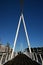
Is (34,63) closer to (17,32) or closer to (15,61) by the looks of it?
(15,61)

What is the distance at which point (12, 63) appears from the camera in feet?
27.4

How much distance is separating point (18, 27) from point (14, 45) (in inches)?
116

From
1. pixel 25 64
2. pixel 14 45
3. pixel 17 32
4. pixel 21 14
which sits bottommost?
pixel 25 64

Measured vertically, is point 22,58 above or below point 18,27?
below

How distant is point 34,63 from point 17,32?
58.5 ft

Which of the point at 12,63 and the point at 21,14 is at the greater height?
the point at 21,14

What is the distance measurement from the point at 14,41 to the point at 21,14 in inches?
163

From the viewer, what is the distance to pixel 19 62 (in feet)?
27.2

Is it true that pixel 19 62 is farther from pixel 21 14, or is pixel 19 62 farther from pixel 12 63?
pixel 21 14

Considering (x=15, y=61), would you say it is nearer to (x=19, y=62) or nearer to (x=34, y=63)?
(x=19, y=62)

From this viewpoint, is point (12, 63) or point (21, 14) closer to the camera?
point (12, 63)

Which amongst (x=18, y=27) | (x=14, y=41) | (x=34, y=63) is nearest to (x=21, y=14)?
(x=18, y=27)

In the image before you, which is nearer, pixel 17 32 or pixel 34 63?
pixel 34 63

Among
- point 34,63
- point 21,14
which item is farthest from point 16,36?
point 34,63
